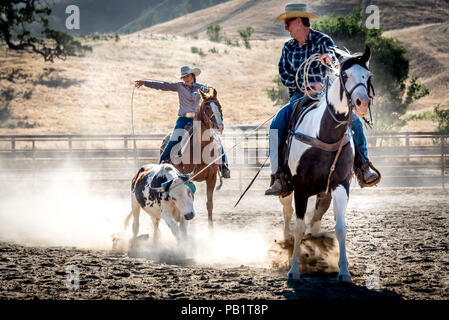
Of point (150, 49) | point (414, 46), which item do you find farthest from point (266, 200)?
point (414, 46)

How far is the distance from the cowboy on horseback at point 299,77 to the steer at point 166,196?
52.2 inches

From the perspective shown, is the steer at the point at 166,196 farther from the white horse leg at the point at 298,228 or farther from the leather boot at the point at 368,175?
the leather boot at the point at 368,175

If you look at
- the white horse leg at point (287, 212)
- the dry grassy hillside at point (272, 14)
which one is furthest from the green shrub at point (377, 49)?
the dry grassy hillside at point (272, 14)

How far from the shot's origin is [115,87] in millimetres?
49031

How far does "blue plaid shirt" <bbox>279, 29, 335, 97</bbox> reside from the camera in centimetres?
639

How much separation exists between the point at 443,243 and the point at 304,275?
2586 mm

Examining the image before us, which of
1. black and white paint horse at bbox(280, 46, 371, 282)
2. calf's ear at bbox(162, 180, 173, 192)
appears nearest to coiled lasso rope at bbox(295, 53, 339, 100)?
black and white paint horse at bbox(280, 46, 371, 282)

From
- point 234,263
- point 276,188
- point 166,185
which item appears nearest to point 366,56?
point 276,188

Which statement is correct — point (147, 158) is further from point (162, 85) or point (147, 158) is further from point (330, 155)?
point (330, 155)

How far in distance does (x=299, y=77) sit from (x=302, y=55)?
0.26 meters

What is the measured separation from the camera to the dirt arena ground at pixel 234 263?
202 inches

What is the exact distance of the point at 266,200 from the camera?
14602 millimetres

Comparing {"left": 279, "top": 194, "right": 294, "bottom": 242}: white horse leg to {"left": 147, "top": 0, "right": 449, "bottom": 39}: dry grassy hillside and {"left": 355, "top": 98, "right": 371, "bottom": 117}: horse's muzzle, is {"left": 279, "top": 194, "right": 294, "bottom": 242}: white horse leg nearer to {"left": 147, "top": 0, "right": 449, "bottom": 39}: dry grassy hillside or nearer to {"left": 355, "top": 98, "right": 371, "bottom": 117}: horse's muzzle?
{"left": 355, "top": 98, "right": 371, "bottom": 117}: horse's muzzle

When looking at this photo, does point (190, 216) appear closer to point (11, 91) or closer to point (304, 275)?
point (304, 275)
